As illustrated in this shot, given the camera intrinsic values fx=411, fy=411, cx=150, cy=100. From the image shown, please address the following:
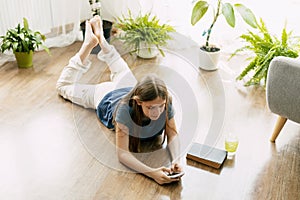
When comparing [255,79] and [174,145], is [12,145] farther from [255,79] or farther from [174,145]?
[255,79]

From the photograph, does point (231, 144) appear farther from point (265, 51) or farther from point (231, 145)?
point (265, 51)

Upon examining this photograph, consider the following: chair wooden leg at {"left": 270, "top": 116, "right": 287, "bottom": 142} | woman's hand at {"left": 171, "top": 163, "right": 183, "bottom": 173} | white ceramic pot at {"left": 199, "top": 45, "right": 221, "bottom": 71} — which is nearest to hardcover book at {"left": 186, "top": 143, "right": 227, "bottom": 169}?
woman's hand at {"left": 171, "top": 163, "right": 183, "bottom": 173}

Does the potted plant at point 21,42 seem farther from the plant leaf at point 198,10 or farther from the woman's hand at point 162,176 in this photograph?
the woman's hand at point 162,176

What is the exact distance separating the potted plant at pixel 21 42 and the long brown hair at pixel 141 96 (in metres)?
1.08

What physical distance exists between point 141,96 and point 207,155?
45 centimetres

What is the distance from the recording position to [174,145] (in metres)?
1.96

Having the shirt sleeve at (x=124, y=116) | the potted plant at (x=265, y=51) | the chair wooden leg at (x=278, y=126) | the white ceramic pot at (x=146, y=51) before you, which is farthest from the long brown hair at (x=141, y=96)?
the white ceramic pot at (x=146, y=51)

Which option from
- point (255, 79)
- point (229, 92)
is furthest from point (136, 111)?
point (255, 79)

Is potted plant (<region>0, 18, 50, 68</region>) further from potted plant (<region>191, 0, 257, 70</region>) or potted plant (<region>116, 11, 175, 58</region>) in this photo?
potted plant (<region>191, 0, 257, 70</region>)

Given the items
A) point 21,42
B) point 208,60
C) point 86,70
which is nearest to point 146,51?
point 208,60

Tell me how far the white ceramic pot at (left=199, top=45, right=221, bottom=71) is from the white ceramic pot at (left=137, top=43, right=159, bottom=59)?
1.06ft

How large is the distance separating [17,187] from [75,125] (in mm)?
519

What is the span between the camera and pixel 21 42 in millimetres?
2664

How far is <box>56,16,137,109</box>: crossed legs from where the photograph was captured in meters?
2.31
